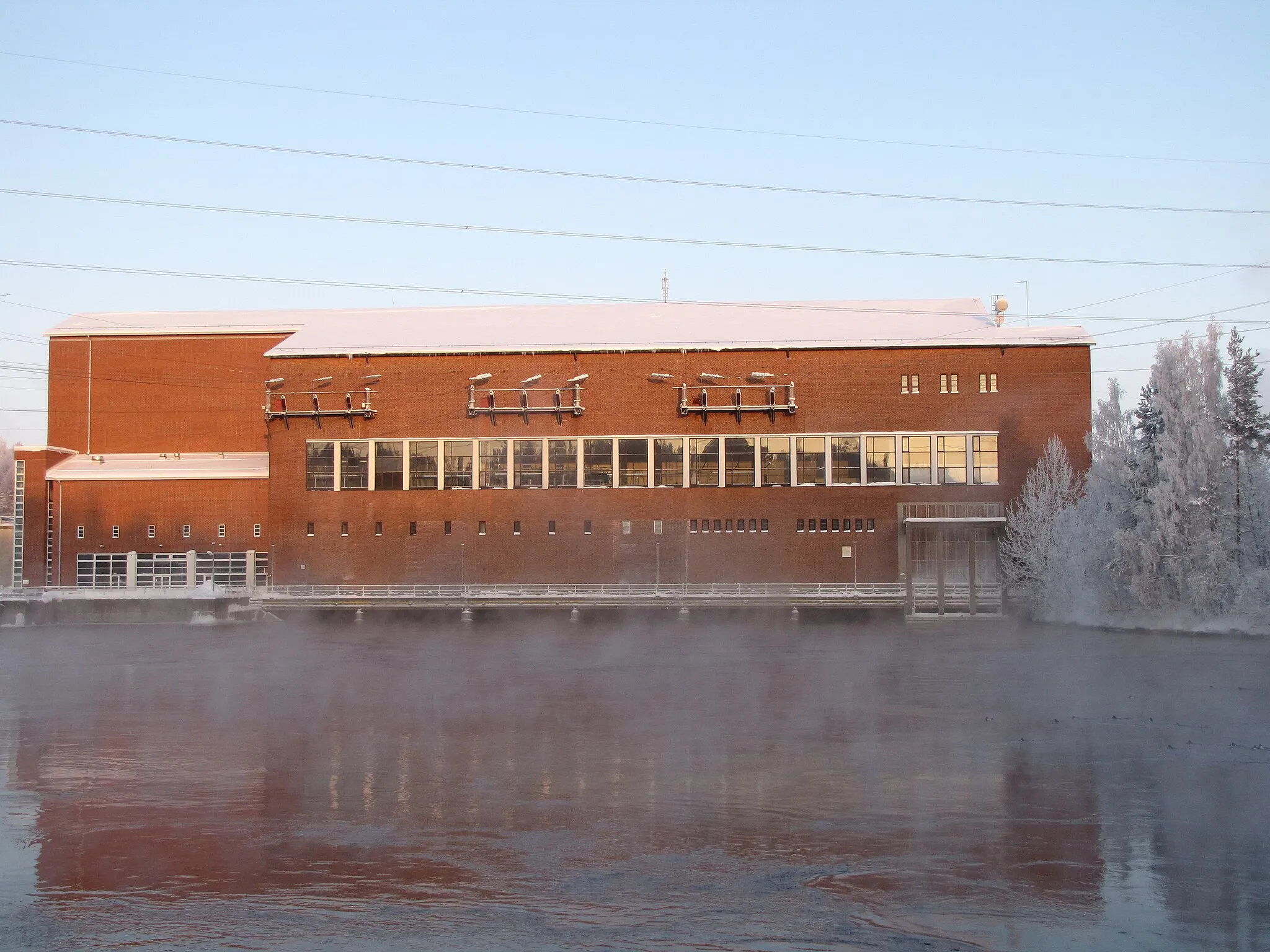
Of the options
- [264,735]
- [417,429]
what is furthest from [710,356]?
[264,735]

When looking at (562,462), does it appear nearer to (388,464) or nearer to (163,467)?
(388,464)

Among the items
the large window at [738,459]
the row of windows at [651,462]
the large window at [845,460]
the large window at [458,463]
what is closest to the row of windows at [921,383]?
the row of windows at [651,462]

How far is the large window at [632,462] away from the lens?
60.9 m

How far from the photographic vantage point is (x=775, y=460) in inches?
2379

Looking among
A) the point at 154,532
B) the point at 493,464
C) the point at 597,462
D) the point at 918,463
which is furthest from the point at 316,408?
the point at 918,463

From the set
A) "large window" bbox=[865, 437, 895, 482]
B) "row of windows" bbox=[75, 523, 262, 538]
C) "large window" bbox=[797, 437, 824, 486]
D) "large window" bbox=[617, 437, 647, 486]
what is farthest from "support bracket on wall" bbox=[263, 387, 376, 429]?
"large window" bbox=[865, 437, 895, 482]

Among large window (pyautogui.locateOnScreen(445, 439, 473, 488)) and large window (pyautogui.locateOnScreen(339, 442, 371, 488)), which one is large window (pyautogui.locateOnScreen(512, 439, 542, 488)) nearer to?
large window (pyautogui.locateOnScreen(445, 439, 473, 488))

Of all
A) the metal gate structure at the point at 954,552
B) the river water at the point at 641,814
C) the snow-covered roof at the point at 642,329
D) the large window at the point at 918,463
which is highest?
the snow-covered roof at the point at 642,329

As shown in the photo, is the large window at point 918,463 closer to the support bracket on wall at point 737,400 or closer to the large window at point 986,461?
the large window at point 986,461

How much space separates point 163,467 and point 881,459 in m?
36.2

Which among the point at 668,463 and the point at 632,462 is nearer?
the point at 668,463

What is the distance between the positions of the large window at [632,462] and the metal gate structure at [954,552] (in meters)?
12.2

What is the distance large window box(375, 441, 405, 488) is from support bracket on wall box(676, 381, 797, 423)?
13.9m

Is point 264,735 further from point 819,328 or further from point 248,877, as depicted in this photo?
point 819,328
